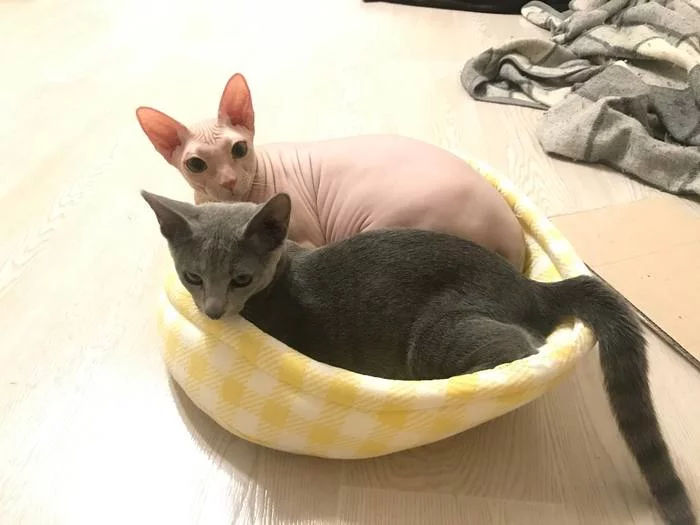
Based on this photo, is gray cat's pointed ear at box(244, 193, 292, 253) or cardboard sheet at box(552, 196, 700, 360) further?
cardboard sheet at box(552, 196, 700, 360)

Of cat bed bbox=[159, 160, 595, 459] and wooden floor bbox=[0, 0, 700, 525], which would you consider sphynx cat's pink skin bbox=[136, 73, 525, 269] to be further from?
cat bed bbox=[159, 160, 595, 459]

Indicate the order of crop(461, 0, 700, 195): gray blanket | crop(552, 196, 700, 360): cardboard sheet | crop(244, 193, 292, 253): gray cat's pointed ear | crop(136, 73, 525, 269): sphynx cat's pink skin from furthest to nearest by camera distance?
1. crop(461, 0, 700, 195): gray blanket
2. crop(552, 196, 700, 360): cardboard sheet
3. crop(136, 73, 525, 269): sphynx cat's pink skin
4. crop(244, 193, 292, 253): gray cat's pointed ear

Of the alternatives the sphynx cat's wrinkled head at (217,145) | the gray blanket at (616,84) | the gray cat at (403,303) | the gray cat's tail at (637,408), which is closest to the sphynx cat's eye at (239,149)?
the sphynx cat's wrinkled head at (217,145)

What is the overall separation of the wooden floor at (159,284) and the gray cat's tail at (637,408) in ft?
0.23

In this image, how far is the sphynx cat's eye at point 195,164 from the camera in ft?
4.26

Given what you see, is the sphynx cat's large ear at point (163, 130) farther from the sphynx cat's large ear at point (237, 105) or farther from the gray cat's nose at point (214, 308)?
the gray cat's nose at point (214, 308)

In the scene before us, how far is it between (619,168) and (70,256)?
4.85 ft

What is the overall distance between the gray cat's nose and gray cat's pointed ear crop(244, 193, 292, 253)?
105 mm

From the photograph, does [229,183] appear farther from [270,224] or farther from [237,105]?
[270,224]

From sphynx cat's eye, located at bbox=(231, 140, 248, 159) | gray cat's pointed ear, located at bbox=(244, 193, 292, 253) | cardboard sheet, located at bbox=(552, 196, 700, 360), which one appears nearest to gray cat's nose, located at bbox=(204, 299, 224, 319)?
gray cat's pointed ear, located at bbox=(244, 193, 292, 253)

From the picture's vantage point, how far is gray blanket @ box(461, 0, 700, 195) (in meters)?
1.90

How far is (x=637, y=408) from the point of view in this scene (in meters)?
1.04

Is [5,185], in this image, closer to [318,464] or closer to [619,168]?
[318,464]

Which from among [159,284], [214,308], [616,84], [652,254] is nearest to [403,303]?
[214,308]
